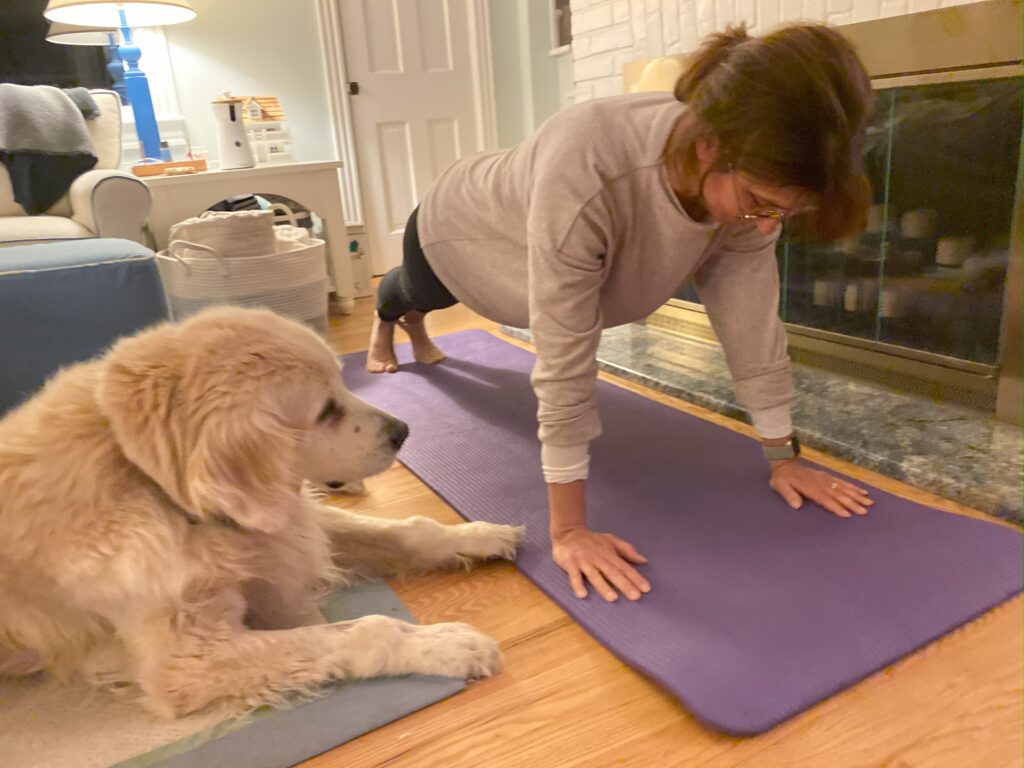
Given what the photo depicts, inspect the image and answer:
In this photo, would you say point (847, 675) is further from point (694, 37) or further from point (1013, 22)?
point (694, 37)

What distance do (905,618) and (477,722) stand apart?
634 millimetres

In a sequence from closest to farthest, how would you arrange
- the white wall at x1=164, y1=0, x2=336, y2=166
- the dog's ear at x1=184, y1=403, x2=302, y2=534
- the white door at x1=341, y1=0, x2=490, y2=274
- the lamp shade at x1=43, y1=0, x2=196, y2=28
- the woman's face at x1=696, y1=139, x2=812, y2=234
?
1. the dog's ear at x1=184, y1=403, x2=302, y2=534
2. the woman's face at x1=696, y1=139, x2=812, y2=234
3. the lamp shade at x1=43, y1=0, x2=196, y2=28
4. the white wall at x1=164, y1=0, x2=336, y2=166
5. the white door at x1=341, y1=0, x2=490, y2=274

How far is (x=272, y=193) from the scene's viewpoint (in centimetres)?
339

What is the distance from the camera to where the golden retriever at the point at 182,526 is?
936 mm

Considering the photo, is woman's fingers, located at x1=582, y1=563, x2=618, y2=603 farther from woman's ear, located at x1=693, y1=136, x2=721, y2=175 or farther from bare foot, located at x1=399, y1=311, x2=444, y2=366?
bare foot, located at x1=399, y1=311, x2=444, y2=366

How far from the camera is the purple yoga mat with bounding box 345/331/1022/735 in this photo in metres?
1.06

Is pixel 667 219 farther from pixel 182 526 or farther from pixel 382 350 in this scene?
pixel 382 350

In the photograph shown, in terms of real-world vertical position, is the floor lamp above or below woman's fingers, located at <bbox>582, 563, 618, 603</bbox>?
above

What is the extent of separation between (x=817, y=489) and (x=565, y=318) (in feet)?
2.02

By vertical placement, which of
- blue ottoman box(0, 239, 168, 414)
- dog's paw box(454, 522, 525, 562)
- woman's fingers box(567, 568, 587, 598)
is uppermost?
blue ottoman box(0, 239, 168, 414)

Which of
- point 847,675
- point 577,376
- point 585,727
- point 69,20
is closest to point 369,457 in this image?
point 577,376

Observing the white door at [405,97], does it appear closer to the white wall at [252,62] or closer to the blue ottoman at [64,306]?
the white wall at [252,62]

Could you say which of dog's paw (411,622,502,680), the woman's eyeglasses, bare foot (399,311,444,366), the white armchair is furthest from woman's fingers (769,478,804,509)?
the white armchair

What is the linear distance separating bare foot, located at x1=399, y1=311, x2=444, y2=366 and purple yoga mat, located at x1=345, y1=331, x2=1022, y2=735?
590 mm
